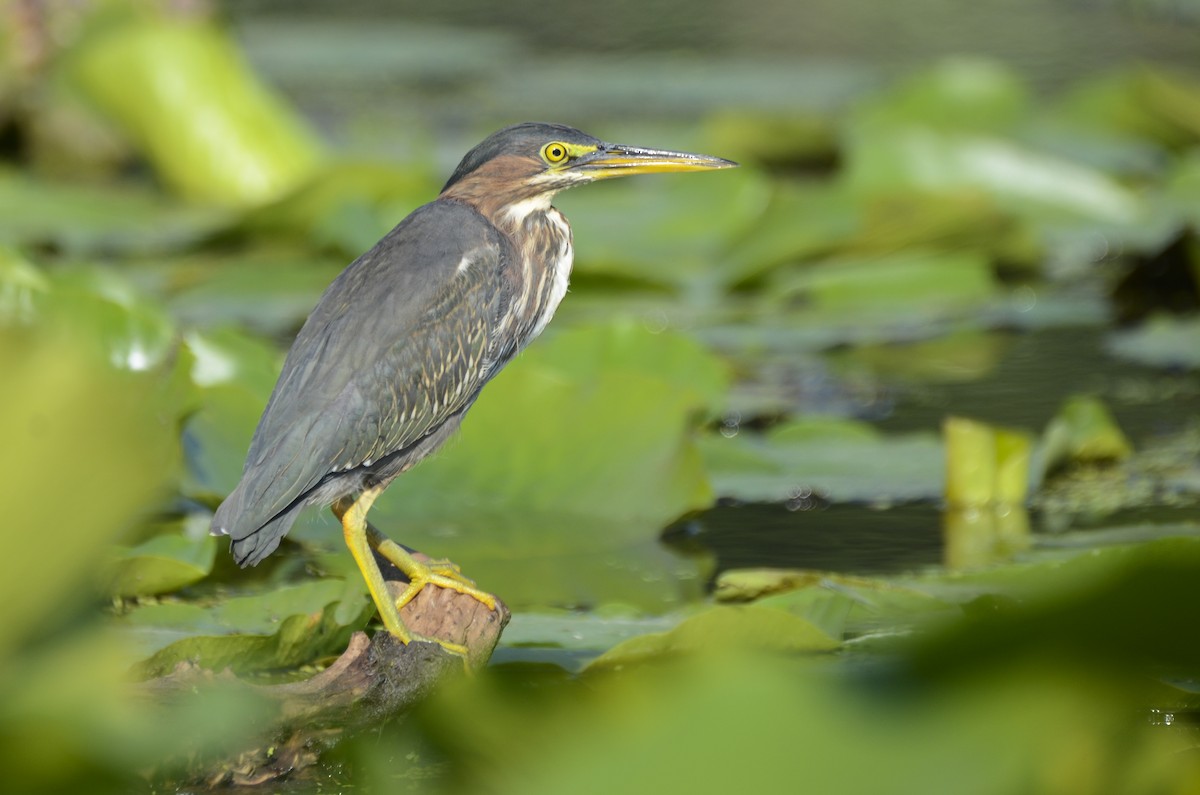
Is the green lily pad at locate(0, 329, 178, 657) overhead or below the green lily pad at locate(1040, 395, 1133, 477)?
overhead

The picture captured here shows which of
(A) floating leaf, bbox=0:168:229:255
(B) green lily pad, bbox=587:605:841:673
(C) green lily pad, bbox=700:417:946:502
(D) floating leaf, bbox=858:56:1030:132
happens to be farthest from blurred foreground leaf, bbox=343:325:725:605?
(D) floating leaf, bbox=858:56:1030:132

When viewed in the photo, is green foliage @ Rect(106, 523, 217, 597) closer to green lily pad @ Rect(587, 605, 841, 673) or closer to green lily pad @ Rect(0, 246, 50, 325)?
green lily pad @ Rect(0, 246, 50, 325)

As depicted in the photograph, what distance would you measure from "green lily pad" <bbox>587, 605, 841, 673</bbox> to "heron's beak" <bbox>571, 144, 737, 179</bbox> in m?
0.84

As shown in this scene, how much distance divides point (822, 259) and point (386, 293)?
2500 mm

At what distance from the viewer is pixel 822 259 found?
482cm

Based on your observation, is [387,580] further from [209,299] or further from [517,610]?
[209,299]

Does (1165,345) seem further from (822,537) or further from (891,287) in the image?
(822,537)

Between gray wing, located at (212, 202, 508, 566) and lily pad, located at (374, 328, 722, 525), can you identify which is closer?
gray wing, located at (212, 202, 508, 566)

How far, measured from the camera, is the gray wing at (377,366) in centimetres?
235

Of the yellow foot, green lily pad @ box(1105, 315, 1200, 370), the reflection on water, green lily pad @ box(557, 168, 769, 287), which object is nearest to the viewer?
the yellow foot

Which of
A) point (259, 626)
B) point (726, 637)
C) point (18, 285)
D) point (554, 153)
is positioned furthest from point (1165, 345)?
point (18, 285)

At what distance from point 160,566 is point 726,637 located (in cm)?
96

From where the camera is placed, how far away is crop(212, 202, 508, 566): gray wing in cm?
235

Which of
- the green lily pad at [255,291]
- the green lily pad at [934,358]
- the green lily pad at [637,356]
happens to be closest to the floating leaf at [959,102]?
the green lily pad at [934,358]
